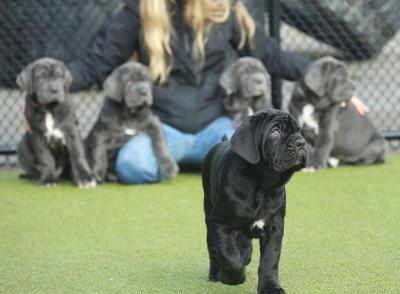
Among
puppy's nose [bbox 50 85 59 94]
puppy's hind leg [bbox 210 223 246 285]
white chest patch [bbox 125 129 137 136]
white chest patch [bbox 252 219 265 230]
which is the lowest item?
white chest patch [bbox 125 129 137 136]

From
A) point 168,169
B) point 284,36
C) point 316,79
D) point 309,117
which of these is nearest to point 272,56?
point 316,79

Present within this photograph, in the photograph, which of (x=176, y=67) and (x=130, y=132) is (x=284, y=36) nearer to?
(x=176, y=67)

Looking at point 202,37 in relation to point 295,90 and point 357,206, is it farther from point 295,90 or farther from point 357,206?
point 357,206

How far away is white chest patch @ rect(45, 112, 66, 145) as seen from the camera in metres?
6.45

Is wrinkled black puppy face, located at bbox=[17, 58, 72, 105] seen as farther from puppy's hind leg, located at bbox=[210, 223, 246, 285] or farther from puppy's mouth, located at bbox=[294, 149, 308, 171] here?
puppy's mouth, located at bbox=[294, 149, 308, 171]

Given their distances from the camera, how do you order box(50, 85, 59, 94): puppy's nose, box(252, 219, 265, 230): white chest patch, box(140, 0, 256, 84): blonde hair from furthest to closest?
1. box(140, 0, 256, 84): blonde hair
2. box(50, 85, 59, 94): puppy's nose
3. box(252, 219, 265, 230): white chest patch

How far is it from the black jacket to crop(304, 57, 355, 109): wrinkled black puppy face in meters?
0.21

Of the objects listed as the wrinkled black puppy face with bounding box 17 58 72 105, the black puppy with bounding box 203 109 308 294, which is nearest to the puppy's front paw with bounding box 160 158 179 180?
the wrinkled black puppy face with bounding box 17 58 72 105

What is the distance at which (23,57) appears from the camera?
30.4 ft

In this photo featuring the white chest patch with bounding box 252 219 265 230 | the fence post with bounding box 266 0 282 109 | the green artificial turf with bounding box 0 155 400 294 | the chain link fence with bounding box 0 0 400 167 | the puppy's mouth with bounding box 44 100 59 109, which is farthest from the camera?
the chain link fence with bounding box 0 0 400 167

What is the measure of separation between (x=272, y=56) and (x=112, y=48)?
4.51 ft

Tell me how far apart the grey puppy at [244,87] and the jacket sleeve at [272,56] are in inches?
10.7

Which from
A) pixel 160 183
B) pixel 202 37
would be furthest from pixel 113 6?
pixel 160 183

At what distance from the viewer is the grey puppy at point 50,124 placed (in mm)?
6312
